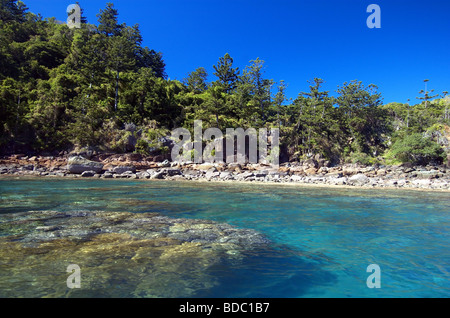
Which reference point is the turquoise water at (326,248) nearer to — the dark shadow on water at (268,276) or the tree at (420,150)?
the dark shadow on water at (268,276)

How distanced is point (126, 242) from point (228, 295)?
2.84 m

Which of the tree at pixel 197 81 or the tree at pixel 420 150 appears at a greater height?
the tree at pixel 197 81

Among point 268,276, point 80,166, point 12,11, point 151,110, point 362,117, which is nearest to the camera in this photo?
point 268,276

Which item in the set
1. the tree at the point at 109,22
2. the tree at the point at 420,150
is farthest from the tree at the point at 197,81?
the tree at the point at 420,150

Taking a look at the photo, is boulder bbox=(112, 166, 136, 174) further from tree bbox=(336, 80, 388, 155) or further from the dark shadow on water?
tree bbox=(336, 80, 388, 155)

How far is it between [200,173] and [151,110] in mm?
16798

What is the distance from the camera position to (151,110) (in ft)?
119

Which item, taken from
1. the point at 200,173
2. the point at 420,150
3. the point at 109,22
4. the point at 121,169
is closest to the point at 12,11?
the point at 109,22

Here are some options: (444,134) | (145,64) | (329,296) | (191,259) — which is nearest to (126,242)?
(191,259)

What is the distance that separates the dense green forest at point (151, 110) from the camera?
100 ft

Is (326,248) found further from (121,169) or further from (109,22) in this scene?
(109,22)

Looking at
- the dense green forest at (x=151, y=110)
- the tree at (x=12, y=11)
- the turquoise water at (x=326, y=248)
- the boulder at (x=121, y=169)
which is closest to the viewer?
the turquoise water at (x=326, y=248)

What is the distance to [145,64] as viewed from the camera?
55.0 metres

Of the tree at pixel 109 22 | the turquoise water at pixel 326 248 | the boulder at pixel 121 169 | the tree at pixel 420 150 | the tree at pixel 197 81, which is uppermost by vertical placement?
the tree at pixel 109 22
